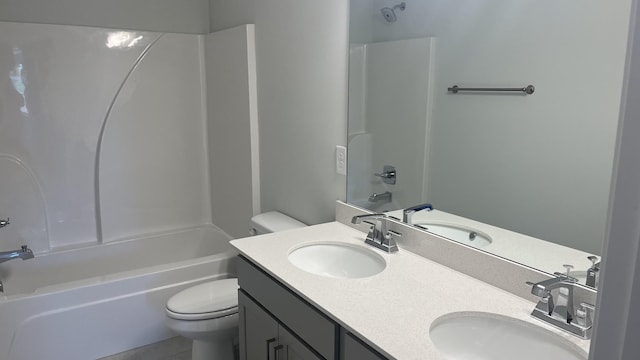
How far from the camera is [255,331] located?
177 cm

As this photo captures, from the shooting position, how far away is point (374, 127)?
208cm

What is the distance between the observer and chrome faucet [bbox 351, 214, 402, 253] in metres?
1.78

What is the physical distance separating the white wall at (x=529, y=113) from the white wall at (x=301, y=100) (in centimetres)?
45

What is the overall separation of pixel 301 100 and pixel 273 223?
0.67 m

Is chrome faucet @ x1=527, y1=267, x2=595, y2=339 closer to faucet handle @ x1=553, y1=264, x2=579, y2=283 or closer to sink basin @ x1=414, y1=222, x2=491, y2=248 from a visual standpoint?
faucet handle @ x1=553, y1=264, x2=579, y2=283

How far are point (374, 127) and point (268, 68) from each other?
86 cm

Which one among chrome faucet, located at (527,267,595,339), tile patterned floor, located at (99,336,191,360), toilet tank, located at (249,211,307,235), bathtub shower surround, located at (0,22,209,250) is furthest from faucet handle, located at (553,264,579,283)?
bathtub shower surround, located at (0,22,209,250)

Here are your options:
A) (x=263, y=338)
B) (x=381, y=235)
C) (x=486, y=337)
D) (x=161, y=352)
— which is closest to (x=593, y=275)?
(x=486, y=337)

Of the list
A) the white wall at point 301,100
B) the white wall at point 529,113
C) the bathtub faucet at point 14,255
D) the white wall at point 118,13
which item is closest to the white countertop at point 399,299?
the white wall at point 529,113

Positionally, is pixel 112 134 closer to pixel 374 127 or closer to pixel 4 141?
pixel 4 141

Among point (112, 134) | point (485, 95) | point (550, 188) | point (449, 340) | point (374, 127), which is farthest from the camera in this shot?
point (112, 134)

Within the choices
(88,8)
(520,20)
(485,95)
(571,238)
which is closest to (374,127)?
(485,95)

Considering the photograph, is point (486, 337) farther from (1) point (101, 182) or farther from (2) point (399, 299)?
(1) point (101, 182)

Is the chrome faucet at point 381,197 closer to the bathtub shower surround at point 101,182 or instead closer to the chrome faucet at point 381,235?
the chrome faucet at point 381,235
